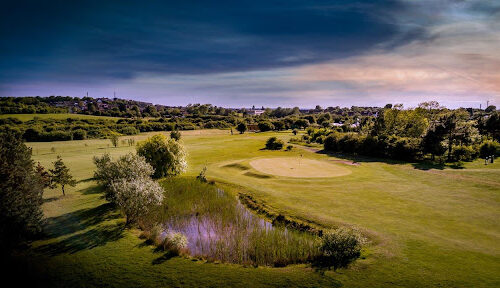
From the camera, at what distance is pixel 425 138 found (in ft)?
199

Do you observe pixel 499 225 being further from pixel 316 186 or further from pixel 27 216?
pixel 27 216

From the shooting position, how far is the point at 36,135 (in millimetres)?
94625

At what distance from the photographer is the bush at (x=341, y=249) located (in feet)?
65.4

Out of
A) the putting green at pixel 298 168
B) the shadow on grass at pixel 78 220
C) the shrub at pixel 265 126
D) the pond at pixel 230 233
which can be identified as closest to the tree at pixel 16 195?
the shadow on grass at pixel 78 220

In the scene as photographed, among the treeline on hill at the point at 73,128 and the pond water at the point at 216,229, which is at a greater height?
the treeline on hill at the point at 73,128

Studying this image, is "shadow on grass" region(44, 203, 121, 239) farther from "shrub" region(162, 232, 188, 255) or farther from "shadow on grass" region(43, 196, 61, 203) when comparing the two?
"shrub" region(162, 232, 188, 255)

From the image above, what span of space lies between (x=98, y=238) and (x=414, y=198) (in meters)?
39.4

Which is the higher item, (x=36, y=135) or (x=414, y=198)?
(x=36, y=135)

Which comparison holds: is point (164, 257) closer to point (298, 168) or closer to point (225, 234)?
point (225, 234)

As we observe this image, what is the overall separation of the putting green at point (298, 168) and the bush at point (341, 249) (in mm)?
25600

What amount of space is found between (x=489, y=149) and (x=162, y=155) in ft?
259

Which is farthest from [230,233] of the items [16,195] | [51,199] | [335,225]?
[51,199]

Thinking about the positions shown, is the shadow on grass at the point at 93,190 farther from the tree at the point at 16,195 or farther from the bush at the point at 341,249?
the bush at the point at 341,249

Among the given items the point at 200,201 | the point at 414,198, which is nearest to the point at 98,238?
the point at 200,201
